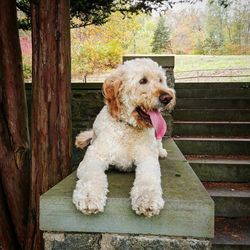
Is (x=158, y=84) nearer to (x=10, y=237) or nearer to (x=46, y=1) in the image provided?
(x=46, y=1)

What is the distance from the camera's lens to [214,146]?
5840mm

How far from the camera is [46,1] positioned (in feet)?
10.3

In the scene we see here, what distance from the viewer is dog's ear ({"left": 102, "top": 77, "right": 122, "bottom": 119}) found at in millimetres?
2971

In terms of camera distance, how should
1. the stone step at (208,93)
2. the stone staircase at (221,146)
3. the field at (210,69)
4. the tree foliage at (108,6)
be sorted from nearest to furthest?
1. the stone staircase at (221,146)
2. the tree foliage at (108,6)
3. the stone step at (208,93)
4. the field at (210,69)

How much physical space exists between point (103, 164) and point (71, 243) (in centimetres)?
70

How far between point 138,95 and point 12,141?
1.48 meters

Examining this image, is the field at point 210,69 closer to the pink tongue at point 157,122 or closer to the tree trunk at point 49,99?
the tree trunk at point 49,99

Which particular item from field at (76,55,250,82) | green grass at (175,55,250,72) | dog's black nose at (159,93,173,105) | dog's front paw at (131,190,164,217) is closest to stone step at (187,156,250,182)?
dog's black nose at (159,93,173,105)

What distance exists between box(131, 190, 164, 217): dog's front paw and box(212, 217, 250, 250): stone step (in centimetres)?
198

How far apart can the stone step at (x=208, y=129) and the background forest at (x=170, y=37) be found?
11437mm

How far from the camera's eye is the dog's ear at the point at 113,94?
297cm

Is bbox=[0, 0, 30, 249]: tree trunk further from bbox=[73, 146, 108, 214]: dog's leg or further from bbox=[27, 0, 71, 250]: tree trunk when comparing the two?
bbox=[73, 146, 108, 214]: dog's leg

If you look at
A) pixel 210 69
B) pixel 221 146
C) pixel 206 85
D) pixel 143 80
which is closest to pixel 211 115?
pixel 221 146

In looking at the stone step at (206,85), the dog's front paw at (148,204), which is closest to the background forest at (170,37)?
the stone step at (206,85)
